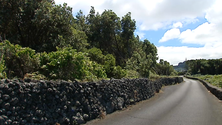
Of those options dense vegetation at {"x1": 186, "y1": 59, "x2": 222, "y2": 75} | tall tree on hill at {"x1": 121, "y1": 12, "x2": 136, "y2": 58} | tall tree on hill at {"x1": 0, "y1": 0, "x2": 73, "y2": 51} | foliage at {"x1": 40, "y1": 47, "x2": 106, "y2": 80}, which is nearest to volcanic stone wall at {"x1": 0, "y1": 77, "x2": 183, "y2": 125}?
foliage at {"x1": 40, "y1": 47, "x2": 106, "y2": 80}

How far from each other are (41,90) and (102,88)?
12.0ft

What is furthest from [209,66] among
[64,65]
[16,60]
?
[16,60]

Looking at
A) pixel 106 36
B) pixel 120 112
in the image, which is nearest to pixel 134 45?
pixel 106 36

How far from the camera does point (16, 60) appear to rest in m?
8.30

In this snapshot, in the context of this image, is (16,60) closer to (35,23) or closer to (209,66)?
(35,23)

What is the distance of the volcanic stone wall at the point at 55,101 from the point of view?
211 inches

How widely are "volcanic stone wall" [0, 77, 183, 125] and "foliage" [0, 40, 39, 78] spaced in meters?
2.41

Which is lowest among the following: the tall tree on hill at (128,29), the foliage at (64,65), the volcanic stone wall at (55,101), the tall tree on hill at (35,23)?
the volcanic stone wall at (55,101)

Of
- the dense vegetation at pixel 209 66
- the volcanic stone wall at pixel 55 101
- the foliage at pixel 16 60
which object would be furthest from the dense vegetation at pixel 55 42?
the dense vegetation at pixel 209 66

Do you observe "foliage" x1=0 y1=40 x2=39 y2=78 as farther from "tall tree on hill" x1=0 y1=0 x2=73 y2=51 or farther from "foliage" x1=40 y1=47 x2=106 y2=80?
"tall tree on hill" x1=0 y1=0 x2=73 y2=51

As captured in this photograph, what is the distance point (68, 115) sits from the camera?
7.17 m

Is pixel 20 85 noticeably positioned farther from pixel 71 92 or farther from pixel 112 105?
pixel 112 105

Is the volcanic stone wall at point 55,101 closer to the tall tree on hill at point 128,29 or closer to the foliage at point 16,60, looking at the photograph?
the foliage at point 16,60

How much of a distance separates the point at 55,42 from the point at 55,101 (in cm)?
948
